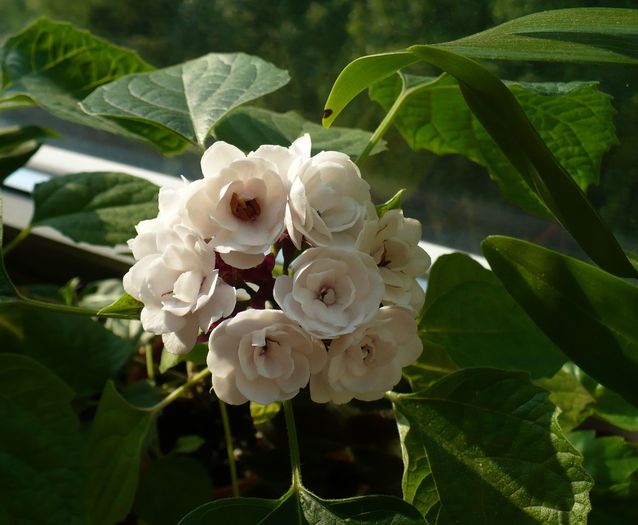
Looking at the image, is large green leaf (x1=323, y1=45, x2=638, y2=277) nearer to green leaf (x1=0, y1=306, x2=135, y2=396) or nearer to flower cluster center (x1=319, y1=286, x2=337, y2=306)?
flower cluster center (x1=319, y1=286, x2=337, y2=306)

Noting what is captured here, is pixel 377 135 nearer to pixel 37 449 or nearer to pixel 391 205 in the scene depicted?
pixel 391 205

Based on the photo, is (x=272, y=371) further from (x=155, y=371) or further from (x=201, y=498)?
(x=155, y=371)

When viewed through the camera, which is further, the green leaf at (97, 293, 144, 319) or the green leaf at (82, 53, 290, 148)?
the green leaf at (82, 53, 290, 148)

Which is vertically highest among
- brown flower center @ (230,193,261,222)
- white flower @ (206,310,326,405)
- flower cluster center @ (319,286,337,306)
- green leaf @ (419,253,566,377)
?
brown flower center @ (230,193,261,222)

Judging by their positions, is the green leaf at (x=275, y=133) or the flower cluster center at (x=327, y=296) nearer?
the flower cluster center at (x=327, y=296)

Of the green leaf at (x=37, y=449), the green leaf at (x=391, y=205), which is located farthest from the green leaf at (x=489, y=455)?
the green leaf at (x=37, y=449)

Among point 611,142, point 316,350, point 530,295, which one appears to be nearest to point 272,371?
point 316,350

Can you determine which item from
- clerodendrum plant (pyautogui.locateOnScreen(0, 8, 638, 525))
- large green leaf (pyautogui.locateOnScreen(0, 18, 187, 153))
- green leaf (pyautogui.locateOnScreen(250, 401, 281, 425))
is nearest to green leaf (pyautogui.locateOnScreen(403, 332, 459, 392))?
clerodendrum plant (pyautogui.locateOnScreen(0, 8, 638, 525))

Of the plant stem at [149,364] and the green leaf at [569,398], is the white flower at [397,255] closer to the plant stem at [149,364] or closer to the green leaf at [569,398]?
the green leaf at [569,398]
